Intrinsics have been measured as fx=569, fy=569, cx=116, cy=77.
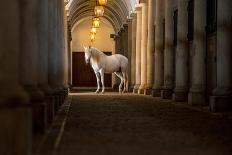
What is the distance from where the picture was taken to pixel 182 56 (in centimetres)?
1742

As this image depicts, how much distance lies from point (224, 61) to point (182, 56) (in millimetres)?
5043

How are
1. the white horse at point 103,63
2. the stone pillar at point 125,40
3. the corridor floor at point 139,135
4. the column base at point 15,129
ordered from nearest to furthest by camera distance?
the column base at point 15,129 → the corridor floor at point 139,135 → the white horse at point 103,63 → the stone pillar at point 125,40

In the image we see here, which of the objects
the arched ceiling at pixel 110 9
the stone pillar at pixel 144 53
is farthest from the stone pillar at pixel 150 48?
the arched ceiling at pixel 110 9

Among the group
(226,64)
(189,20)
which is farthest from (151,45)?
(226,64)

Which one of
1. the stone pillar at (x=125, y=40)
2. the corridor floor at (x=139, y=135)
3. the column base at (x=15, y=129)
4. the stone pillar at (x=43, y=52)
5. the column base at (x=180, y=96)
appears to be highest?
the stone pillar at (x=125, y=40)

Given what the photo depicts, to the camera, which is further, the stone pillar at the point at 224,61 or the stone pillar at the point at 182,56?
the stone pillar at the point at 182,56

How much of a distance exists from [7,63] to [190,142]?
3219 millimetres

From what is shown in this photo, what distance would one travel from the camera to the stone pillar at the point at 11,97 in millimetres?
4199

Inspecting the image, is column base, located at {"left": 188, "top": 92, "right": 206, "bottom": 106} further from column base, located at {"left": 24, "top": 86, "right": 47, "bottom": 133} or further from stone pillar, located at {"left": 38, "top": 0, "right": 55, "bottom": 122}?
column base, located at {"left": 24, "top": 86, "right": 47, "bottom": 133}

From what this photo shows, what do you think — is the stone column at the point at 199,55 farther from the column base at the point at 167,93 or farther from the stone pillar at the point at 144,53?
the stone pillar at the point at 144,53

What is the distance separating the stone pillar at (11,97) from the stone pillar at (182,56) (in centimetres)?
1312

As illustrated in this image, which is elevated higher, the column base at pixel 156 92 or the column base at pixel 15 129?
the column base at pixel 15 129

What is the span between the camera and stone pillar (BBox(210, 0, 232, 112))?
12305 millimetres

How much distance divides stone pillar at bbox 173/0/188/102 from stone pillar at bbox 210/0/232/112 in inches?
192
